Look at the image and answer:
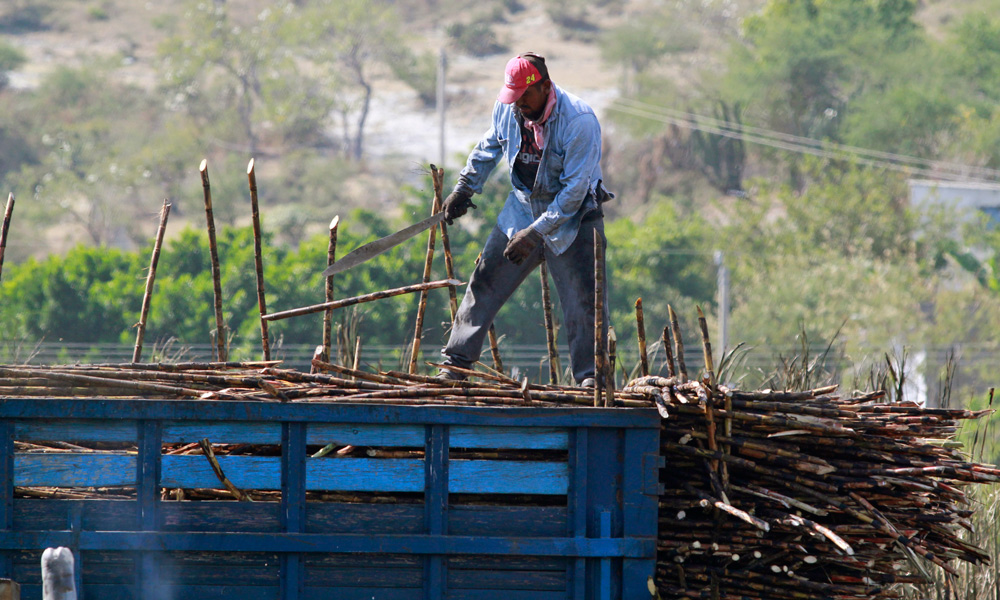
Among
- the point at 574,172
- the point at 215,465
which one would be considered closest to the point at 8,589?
the point at 215,465

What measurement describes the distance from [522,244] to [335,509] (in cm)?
150

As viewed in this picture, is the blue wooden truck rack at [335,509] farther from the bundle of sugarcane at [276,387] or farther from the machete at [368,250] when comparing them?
the machete at [368,250]

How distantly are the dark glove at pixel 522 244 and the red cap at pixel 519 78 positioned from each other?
557 mm

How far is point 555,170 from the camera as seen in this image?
185 inches

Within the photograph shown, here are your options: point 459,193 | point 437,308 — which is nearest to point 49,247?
point 437,308

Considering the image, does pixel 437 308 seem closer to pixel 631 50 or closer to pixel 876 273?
pixel 876 273

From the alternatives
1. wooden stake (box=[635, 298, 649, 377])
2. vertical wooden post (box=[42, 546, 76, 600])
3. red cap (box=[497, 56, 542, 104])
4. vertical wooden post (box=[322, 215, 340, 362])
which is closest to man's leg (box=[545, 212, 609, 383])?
wooden stake (box=[635, 298, 649, 377])

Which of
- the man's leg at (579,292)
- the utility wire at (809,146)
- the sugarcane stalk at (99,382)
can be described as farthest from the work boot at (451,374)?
the utility wire at (809,146)

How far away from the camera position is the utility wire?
132 ft

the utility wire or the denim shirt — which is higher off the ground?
the utility wire

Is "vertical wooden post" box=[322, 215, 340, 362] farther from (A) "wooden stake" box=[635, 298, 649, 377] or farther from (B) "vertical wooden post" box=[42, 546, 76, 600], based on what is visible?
A: (B) "vertical wooden post" box=[42, 546, 76, 600]

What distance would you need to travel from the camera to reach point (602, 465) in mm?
3512

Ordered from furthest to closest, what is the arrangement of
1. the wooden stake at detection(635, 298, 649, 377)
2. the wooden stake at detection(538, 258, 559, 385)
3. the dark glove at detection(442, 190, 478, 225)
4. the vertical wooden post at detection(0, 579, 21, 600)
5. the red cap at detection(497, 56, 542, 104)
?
the wooden stake at detection(538, 258, 559, 385), the dark glove at detection(442, 190, 478, 225), the red cap at detection(497, 56, 542, 104), the wooden stake at detection(635, 298, 649, 377), the vertical wooden post at detection(0, 579, 21, 600)

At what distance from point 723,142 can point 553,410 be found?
1744 inches
